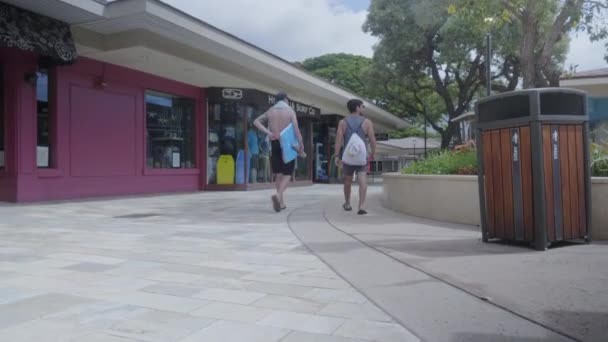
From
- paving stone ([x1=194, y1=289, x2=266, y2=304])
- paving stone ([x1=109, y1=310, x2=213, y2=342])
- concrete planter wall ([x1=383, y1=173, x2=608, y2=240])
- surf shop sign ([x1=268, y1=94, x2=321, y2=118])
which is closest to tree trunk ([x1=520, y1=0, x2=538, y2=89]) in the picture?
concrete planter wall ([x1=383, y1=173, x2=608, y2=240])

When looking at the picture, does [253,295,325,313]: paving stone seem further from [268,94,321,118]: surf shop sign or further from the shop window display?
[268,94,321,118]: surf shop sign

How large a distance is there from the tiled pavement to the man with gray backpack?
5.95 feet

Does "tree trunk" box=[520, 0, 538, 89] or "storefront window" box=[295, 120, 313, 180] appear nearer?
"tree trunk" box=[520, 0, 538, 89]

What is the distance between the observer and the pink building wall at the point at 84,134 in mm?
9352

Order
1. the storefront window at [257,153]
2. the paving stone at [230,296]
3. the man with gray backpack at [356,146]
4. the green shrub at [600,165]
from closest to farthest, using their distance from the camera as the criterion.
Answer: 1. the paving stone at [230,296]
2. the green shrub at [600,165]
3. the man with gray backpack at [356,146]
4. the storefront window at [257,153]

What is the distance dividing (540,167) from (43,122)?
928 centimetres

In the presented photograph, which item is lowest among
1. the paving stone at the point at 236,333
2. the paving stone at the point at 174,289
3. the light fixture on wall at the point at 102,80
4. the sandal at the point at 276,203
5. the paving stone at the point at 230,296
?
the paving stone at the point at 236,333

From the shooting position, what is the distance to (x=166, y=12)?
9.19m

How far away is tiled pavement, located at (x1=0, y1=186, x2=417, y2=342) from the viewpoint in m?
2.37

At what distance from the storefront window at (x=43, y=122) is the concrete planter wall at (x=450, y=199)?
7.03 meters

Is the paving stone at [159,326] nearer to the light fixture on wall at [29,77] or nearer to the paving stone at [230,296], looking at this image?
the paving stone at [230,296]

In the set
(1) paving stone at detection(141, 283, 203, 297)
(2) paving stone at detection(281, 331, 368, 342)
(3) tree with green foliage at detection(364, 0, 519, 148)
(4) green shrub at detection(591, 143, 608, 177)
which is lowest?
(2) paving stone at detection(281, 331, 368, 342)

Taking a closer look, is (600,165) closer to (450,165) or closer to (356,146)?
(450,165)

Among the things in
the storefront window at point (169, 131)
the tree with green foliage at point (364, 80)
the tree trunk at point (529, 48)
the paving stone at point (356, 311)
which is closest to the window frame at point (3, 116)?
the storefront window at point (169, 131)
